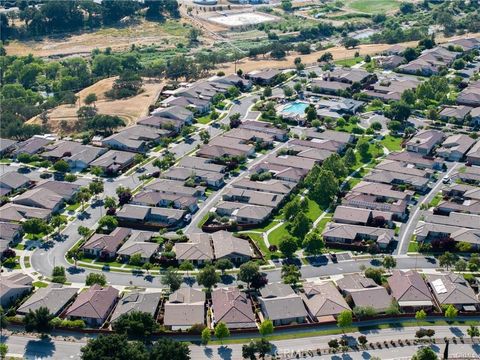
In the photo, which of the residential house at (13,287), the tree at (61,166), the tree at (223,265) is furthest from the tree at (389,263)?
the tree at (61,166)

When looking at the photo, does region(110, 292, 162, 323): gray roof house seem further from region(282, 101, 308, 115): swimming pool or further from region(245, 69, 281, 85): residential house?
region(245, 69, 281, 85): residential house

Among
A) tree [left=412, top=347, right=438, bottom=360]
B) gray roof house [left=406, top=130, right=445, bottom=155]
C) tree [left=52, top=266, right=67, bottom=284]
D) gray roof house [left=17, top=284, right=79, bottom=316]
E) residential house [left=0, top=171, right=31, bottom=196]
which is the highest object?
tree [left=412, top=347, right=438, bottom=360]

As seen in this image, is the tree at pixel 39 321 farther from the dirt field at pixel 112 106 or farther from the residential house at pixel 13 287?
the dirt field at pixel 112 106

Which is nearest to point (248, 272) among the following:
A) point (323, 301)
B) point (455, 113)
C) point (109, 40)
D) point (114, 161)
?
point (323, 301)

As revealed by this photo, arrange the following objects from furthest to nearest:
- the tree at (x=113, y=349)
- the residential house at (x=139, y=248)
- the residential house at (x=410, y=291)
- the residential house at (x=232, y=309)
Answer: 1. the residential house at (x=139, y=248)
2. the residential house at (x=410, y=291)
3. the residential house at (x=232, y=309)
4. the tree at (x=113, y=349)

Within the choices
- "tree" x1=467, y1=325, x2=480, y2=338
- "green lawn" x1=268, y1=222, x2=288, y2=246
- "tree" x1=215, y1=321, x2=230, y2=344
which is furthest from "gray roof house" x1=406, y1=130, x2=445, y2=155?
"tree" x1=215, y1=321, x2=230, y2=344
